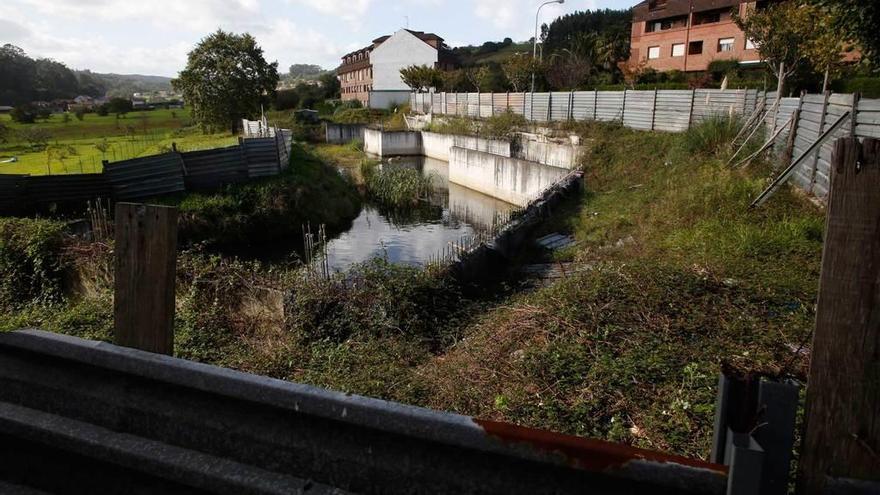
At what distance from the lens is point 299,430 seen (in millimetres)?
2174

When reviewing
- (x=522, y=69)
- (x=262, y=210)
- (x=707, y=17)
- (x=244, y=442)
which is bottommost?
(x=262, y=210)

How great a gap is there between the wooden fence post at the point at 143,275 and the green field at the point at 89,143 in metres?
20.0

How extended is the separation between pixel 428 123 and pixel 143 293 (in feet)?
124

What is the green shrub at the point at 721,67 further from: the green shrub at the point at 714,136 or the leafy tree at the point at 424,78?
the leafy tree at the point at 424,78

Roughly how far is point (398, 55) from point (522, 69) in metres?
35.7

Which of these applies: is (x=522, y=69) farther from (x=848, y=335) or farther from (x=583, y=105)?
(x=848, y=335)

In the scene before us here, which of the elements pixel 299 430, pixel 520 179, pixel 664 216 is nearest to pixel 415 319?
pixel 299 430

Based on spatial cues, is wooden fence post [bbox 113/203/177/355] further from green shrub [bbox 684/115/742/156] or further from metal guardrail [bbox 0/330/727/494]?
green shrub [bbox 684/115/742/156]

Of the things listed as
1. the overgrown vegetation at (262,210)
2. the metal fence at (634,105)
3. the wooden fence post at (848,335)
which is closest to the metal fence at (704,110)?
the metal fence at (634,105)

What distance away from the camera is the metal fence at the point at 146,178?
14539 millimetres

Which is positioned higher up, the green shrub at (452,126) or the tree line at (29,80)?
the tree line at (29,80)

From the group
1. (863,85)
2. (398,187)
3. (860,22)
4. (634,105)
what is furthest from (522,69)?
(860,22)

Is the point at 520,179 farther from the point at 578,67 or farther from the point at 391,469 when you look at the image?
the point at 391,469

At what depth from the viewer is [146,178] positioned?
16.1 metres
